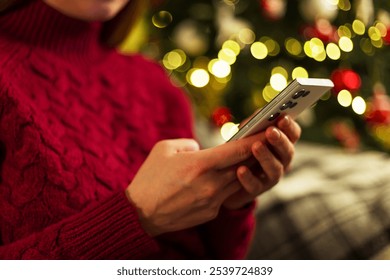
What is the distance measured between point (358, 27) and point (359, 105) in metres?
0.21

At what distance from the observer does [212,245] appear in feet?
2.91

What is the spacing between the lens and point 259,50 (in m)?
1.49

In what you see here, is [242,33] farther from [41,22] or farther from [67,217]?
[67,217]

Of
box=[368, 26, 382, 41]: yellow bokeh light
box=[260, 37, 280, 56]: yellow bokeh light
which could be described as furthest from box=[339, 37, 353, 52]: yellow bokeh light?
box=[260, 37, 280, 56]: yellow bokeh light

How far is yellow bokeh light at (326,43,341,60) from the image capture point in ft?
4.43

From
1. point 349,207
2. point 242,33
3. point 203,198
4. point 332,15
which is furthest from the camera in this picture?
point 242,33

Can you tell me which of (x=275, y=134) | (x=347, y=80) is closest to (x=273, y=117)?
(x=275, y=134)

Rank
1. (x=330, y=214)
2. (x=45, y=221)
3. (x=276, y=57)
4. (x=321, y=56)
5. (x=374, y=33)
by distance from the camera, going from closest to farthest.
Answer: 1. (x=45, y=221)
2. (x=330, y=214)
3. (x=374, y=33)
4. (x=321, y=56)
5. (x=276, y=57)

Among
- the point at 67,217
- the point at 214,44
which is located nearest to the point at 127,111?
the point at 67,217

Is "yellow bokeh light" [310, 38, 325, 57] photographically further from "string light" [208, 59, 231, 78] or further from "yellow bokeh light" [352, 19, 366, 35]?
"string light" [208, 59, 231, 78]

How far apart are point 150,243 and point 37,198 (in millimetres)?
165

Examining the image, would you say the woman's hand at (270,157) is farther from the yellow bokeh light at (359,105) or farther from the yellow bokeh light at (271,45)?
the yellow bokeh light at (271,45)

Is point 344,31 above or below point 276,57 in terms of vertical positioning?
above

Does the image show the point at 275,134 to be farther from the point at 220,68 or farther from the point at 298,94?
the point at 220,68
